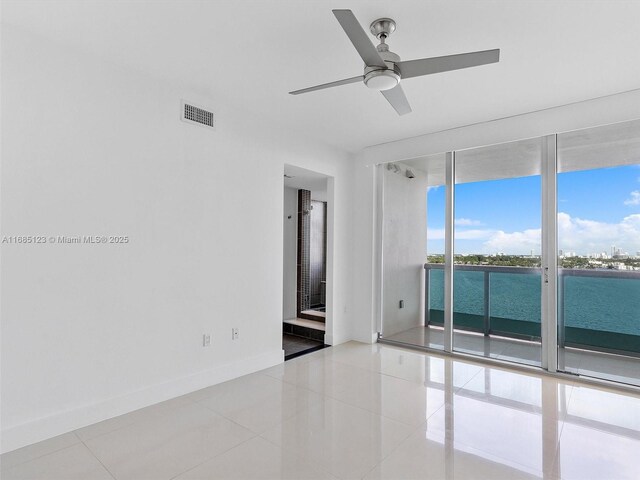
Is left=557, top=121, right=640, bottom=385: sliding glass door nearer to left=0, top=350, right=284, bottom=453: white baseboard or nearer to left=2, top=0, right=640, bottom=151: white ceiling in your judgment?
left=2, top=0, right=640, bottom=151: white ceiling

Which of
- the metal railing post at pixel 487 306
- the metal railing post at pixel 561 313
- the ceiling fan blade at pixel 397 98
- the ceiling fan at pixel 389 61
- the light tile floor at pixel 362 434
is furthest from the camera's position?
the metal railing post at pixel 487 306

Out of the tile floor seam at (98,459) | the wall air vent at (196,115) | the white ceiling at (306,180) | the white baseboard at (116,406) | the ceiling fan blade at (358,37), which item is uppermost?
the wall air vent at (196,115)

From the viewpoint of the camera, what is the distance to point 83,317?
2514 millimetres

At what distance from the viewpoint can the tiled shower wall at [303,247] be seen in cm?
568

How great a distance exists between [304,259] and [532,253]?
3.19 meters

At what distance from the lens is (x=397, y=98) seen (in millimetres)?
2441

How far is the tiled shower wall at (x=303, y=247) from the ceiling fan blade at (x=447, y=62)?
3.67 m

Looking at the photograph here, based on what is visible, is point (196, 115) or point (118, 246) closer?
point (118, 246)

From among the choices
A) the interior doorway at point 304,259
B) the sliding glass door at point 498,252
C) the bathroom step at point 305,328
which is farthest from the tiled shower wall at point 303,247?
the sliding glass door at point 498,252

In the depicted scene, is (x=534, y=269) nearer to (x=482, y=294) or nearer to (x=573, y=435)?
(x=482, y=294)

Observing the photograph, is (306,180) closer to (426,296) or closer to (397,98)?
(426,296)

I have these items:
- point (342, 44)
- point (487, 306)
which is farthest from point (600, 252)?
point (342, 44)

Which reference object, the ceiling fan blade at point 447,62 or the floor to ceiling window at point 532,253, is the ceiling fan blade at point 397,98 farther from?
the floor to ceiling window at point 532,253

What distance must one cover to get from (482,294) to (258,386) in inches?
105
